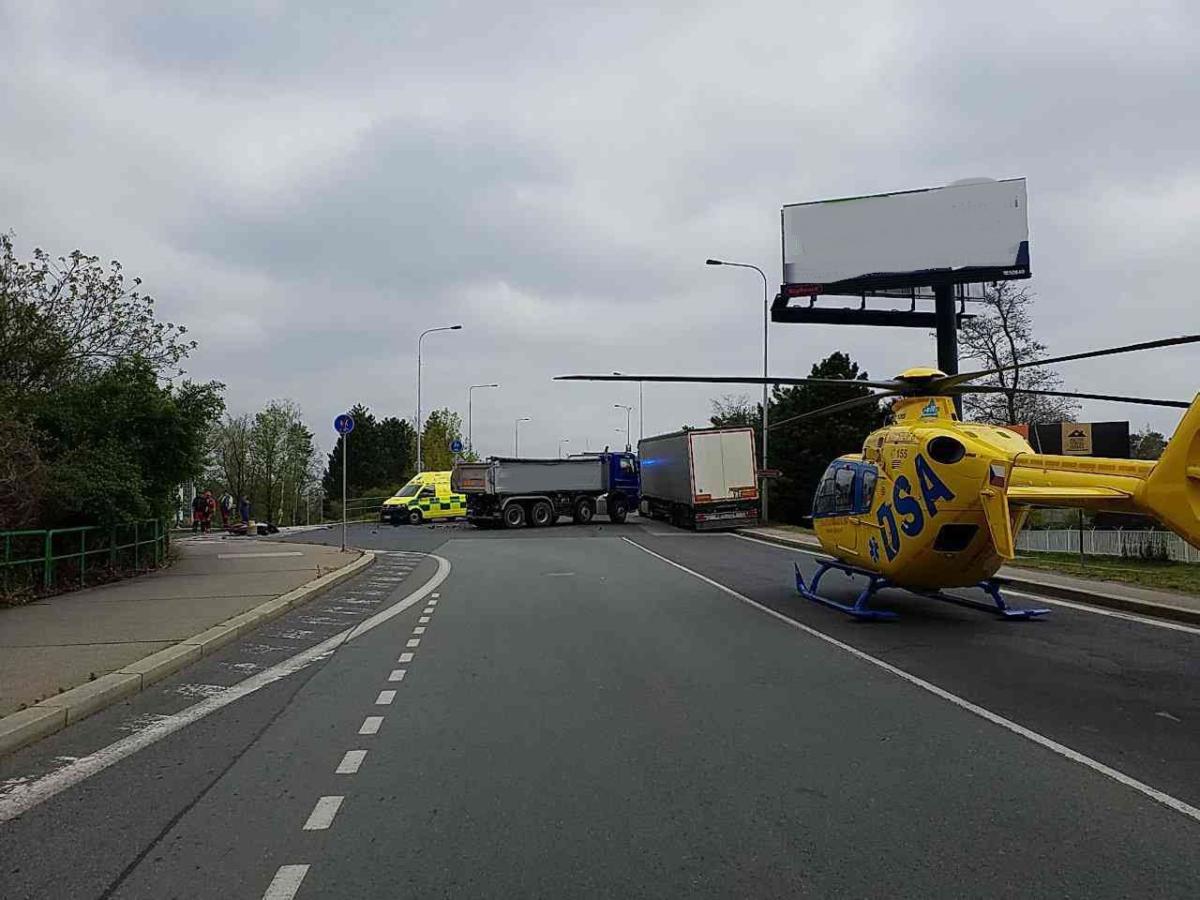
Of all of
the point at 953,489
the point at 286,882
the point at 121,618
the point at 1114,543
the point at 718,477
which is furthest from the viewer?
the point at 718,477

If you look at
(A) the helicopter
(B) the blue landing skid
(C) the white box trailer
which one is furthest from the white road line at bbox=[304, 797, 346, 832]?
(C) the white box trailer

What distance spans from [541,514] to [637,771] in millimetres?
33506

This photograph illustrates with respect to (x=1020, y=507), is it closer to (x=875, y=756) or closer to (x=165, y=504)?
(x=875, y=756)

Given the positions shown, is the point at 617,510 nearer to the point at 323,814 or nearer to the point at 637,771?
the point at 637,771

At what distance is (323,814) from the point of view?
Result: 519 centimetres

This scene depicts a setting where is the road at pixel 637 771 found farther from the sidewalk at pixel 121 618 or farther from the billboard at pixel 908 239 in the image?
the billboard at pixel 908 239

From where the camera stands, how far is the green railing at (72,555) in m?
13.3

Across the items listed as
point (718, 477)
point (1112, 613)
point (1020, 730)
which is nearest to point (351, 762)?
point (1020, 730)

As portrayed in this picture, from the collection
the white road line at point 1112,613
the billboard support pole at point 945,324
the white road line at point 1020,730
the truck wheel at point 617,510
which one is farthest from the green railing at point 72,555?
the billboard support pole at point 945,324

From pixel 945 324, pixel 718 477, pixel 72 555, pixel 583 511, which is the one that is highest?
pixel 945 324

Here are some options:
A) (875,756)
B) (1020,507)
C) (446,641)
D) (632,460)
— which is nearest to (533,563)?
(446,641)

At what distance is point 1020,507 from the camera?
10727mm

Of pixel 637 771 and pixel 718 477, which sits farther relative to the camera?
pixel 718 477

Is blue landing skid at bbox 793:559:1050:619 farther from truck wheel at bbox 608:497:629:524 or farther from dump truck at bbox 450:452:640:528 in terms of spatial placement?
truck wheel at bbox 608:497:629:524
